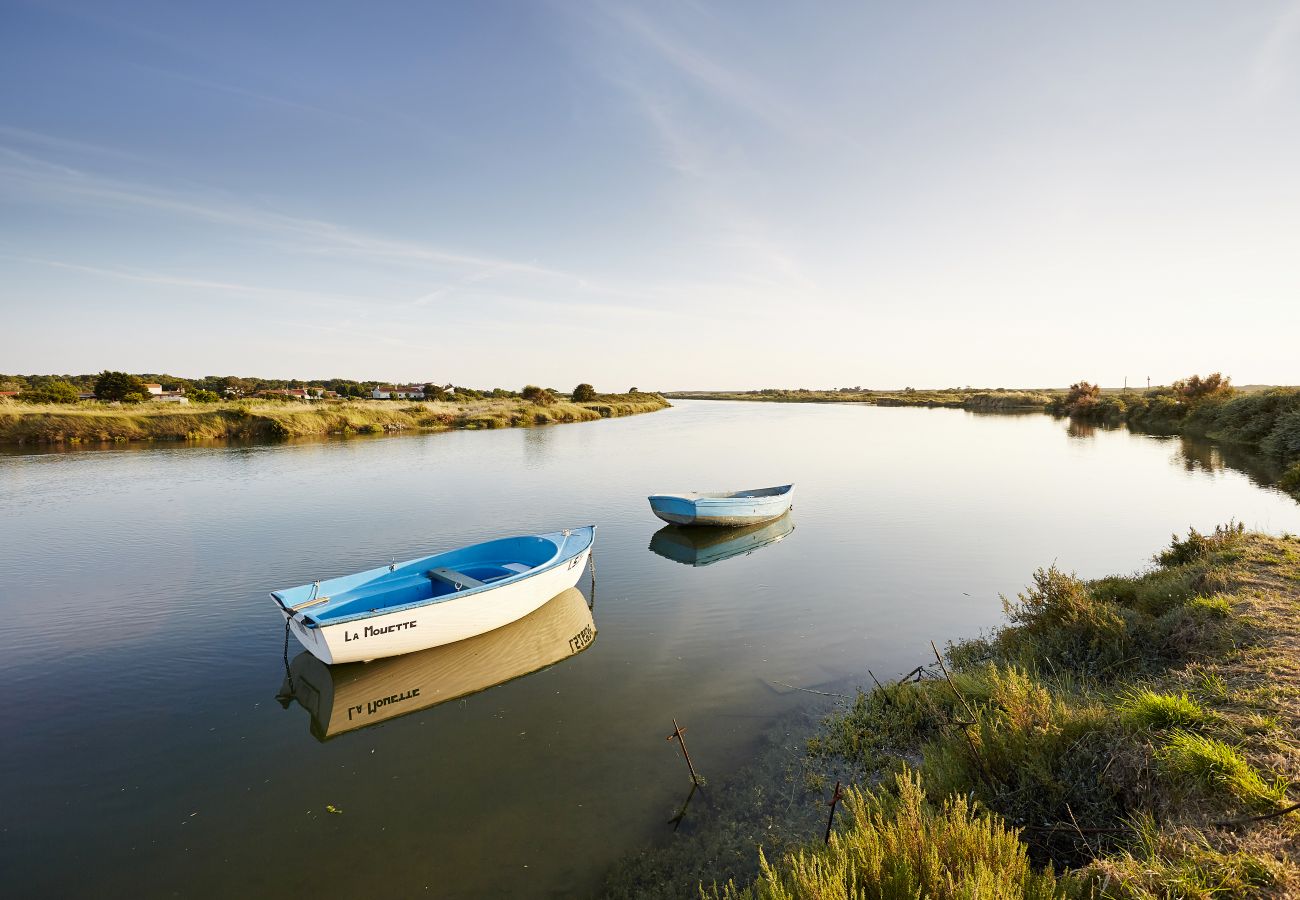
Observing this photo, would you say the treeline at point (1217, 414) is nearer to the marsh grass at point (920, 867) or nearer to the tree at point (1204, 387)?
the tree at point (1204, 387)

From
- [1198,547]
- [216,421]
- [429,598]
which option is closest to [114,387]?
[216,421]

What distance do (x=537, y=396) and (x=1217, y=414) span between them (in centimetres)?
7049

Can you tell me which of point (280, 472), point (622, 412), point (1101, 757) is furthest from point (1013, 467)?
point (622, 412)

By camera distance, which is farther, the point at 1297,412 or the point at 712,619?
the point at 1297,412

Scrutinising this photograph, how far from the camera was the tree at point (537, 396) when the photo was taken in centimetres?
7612

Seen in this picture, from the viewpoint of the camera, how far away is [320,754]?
7.33 metres

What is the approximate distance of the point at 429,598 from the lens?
32.6ft

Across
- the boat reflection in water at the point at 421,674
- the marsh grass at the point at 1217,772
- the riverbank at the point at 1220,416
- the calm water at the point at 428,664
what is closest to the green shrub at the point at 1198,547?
the calm water at the point at 428,664

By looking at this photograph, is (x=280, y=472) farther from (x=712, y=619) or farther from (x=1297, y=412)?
(x=1297, y=412)

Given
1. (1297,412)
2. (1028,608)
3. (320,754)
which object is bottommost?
(320,754)

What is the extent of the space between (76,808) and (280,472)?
1001 inches

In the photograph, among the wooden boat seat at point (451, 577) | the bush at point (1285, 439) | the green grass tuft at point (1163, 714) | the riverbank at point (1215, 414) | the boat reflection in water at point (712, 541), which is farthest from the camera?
the riverbank at point (1215, 414)

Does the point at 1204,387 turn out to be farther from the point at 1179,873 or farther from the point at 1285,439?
the point at 1179,873

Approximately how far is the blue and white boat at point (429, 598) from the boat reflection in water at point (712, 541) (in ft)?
13.0
